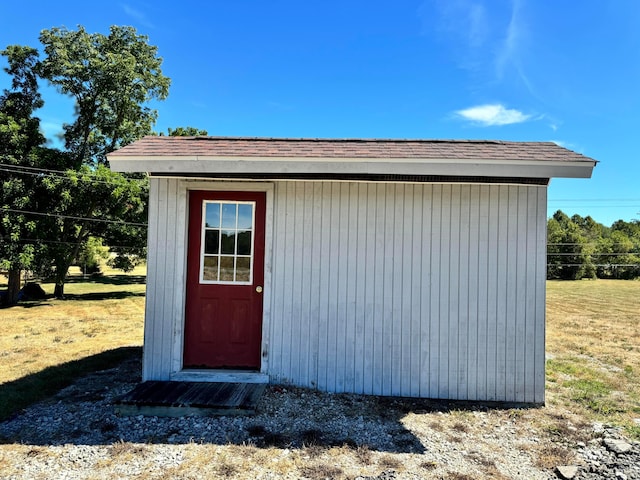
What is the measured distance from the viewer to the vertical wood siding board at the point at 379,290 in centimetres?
387

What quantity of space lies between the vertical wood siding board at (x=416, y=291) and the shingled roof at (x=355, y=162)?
29 cm

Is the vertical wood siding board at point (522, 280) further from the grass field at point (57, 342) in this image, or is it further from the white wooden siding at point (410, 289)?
the grass field at point (57, 342)

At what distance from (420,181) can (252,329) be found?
2405 millimetres

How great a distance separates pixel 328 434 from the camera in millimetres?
2938

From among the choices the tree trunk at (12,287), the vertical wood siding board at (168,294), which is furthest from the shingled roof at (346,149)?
the tree trunk at (12,287)

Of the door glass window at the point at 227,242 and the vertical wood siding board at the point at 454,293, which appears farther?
the door glass window at the point at 227,242

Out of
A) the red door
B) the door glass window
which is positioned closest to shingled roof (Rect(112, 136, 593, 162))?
the red door

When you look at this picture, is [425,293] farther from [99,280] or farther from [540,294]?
[99,280]

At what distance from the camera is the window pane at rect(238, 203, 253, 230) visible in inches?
159

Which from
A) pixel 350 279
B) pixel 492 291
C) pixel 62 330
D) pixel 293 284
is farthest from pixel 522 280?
pixel 62 330

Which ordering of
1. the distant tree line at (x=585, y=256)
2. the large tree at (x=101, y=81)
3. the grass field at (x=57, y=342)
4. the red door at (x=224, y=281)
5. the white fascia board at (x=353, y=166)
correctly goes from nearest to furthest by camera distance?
the white fascia board at (x=353, y=166) → the red door at (x=224, y=281) → the grass field at (x=57, y=342) → the large tree at (x=101, y=81) → the distant tree line at (x=585, y=256)

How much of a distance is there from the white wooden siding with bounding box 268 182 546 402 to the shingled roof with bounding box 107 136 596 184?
1.06 ft

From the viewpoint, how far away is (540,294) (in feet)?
12.4

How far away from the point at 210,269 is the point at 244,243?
467mm
